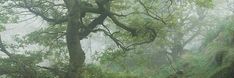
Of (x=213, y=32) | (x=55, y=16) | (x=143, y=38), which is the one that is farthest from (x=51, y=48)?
(x=213, y=32)

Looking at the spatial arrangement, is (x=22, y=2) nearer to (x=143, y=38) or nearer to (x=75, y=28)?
(x=75, y=28)

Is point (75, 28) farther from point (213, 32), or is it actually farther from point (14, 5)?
point (213, 32)

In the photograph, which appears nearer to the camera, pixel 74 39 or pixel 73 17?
pixel 73 17

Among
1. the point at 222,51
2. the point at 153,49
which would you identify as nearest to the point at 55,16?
the point at 222,51

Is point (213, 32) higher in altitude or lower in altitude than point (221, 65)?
lower

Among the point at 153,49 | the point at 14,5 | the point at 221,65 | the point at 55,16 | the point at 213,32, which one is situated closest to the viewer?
the point at 221,65

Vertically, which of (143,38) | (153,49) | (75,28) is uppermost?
(75,28)

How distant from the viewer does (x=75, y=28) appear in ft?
47.7

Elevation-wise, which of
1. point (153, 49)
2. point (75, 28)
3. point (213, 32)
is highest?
point (75, 28)

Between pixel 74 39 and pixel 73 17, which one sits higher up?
pixel 73 17

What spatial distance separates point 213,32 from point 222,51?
354 inches

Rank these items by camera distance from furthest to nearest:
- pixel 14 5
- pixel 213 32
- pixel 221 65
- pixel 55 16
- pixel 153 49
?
pixel 153 49, pixel 213 32, pixel 55 16, pixel 14 5, pixel 221 65

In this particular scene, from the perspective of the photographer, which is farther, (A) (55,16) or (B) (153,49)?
(B) (153,49)

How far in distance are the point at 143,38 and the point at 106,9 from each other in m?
2.64
